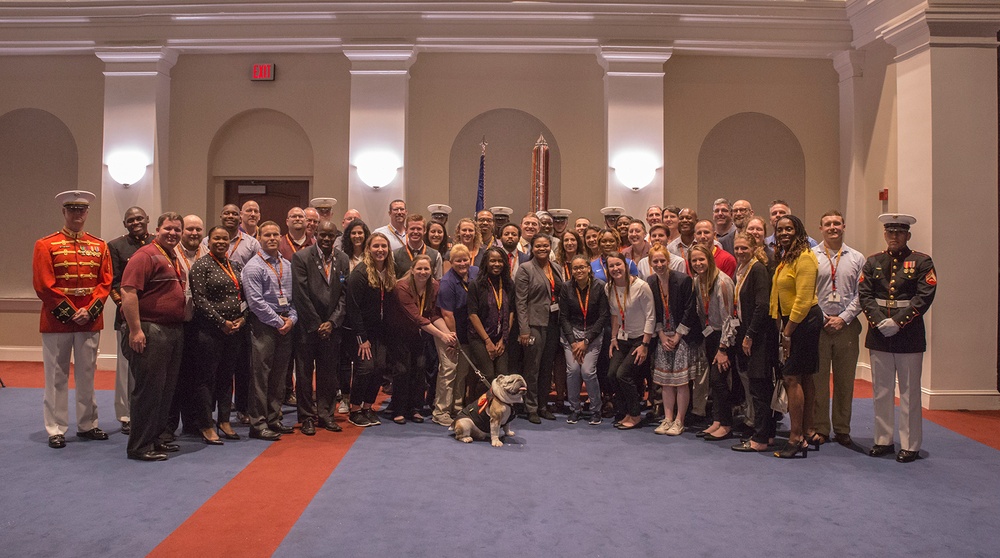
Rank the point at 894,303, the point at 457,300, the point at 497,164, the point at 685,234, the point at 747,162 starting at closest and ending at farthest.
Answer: the point at 894,303 < the point at 457,300 < the point at 685,234 < the point at 747,162 < the point at 497,164

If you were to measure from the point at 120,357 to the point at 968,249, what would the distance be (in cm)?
801

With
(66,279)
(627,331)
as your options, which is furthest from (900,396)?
(66,279)

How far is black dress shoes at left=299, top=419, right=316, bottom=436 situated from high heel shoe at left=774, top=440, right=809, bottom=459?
367 cm

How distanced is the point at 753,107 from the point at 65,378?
851cm

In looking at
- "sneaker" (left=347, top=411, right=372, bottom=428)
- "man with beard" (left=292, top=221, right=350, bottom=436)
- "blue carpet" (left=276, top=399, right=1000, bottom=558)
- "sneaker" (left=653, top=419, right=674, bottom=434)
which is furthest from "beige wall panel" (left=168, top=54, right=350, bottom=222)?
"sneaker" (left=653, top=419, right=674, bottom=434)

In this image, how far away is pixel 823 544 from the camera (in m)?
3.44

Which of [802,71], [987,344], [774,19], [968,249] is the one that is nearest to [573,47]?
[774,19]

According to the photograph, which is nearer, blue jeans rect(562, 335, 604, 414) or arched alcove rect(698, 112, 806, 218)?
blue jeans rect(562, 335, 604, 414)

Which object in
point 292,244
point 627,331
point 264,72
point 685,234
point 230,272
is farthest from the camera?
point 264,72

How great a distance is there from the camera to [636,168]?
331 inches

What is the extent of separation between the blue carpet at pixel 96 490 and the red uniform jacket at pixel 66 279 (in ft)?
3.24

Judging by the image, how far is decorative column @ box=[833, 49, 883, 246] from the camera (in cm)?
846

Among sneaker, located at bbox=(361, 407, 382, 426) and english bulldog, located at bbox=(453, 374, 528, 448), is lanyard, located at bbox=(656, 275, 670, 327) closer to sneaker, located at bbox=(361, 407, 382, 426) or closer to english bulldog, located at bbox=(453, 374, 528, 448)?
english bulldog, located at bbox=(453, 374, 528, 448)

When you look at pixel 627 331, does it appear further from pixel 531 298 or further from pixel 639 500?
pixel 639 500
